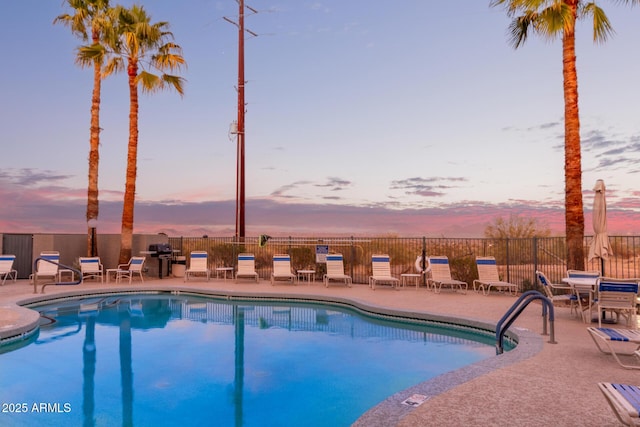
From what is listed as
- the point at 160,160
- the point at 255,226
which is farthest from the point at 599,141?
the point at 160,160

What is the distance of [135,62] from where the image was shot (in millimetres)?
16109

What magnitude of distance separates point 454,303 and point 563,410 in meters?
6.60

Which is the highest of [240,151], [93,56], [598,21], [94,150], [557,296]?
[93,56]

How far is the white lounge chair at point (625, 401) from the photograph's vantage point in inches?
99.7

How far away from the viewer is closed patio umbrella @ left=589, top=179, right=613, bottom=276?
28.8ft

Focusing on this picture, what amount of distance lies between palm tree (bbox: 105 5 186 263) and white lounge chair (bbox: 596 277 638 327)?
46.8 ft

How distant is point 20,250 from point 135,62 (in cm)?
803

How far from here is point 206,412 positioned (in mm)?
4770

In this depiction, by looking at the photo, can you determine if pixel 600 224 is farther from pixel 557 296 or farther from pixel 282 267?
pixel 282 267

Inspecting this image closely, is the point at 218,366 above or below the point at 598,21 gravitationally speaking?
below

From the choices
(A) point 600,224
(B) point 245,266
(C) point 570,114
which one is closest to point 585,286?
(A) point 600,224

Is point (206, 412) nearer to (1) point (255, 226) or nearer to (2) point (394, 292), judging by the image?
(2) point (394, 292)

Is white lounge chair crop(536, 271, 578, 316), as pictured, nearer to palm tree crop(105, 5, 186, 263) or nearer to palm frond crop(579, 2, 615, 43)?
palm frond crop(579, 2, 615, 43)

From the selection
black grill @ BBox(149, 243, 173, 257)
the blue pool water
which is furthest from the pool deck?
black grill @ BBox(149, 243, 173, 257)
